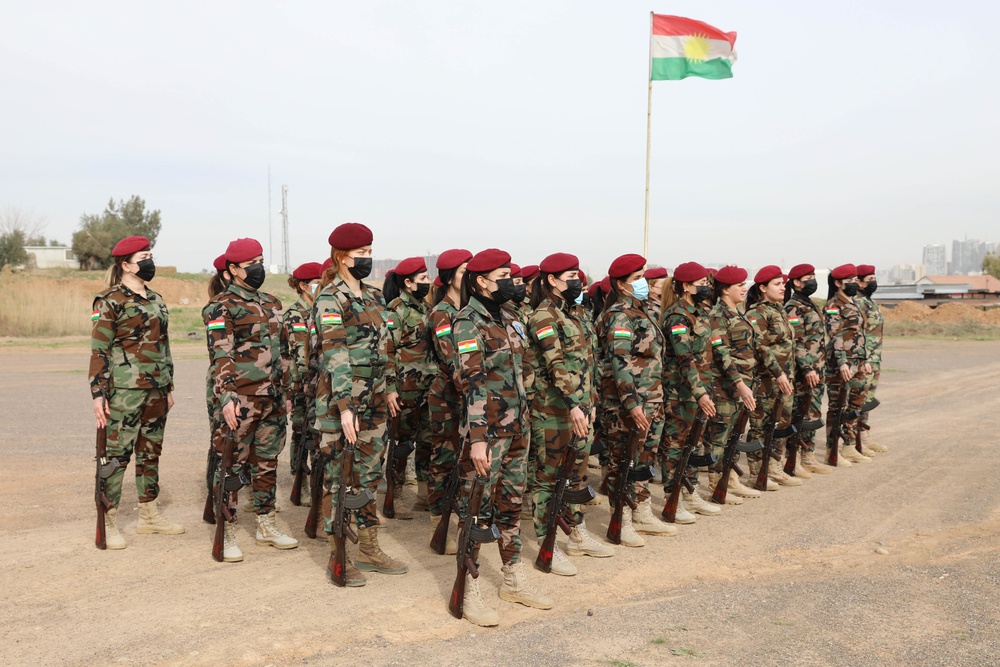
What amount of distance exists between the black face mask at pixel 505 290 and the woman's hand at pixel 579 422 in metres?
1.00

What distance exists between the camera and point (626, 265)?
19.4 ft

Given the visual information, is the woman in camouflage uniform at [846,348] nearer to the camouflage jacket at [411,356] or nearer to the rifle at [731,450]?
the rifle at [731,450]

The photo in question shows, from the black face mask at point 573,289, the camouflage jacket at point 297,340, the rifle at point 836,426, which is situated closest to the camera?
the black face mask at point 573,289

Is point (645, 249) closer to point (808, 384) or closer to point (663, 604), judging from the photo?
point (808, 384)

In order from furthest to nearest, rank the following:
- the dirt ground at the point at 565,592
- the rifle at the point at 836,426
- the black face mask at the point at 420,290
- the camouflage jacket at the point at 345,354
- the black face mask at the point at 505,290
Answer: the rifle at the point at 836,426 → the black face mask at the point at 420,290 → the camouflage jacket at the point at 345,354 → the black face mask at the point at 505,290 → the dirt ground at the point at 565,592

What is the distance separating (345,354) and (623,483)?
96.8 inches

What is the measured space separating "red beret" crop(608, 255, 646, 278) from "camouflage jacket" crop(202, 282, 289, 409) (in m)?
2.62

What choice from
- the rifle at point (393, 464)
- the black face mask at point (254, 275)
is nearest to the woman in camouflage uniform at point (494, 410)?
the black face mask at point (254, 275)

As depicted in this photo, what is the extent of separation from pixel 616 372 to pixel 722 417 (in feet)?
6.55

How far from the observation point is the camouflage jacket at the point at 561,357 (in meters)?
5.27

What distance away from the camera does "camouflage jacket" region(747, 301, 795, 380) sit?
7.91m

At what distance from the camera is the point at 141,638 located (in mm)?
4250

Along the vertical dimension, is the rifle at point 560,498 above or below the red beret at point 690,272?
below

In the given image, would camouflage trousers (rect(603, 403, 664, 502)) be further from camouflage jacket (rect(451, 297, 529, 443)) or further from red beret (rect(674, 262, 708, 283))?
camouflage jacket (rect(451, 297, 529, 443))
